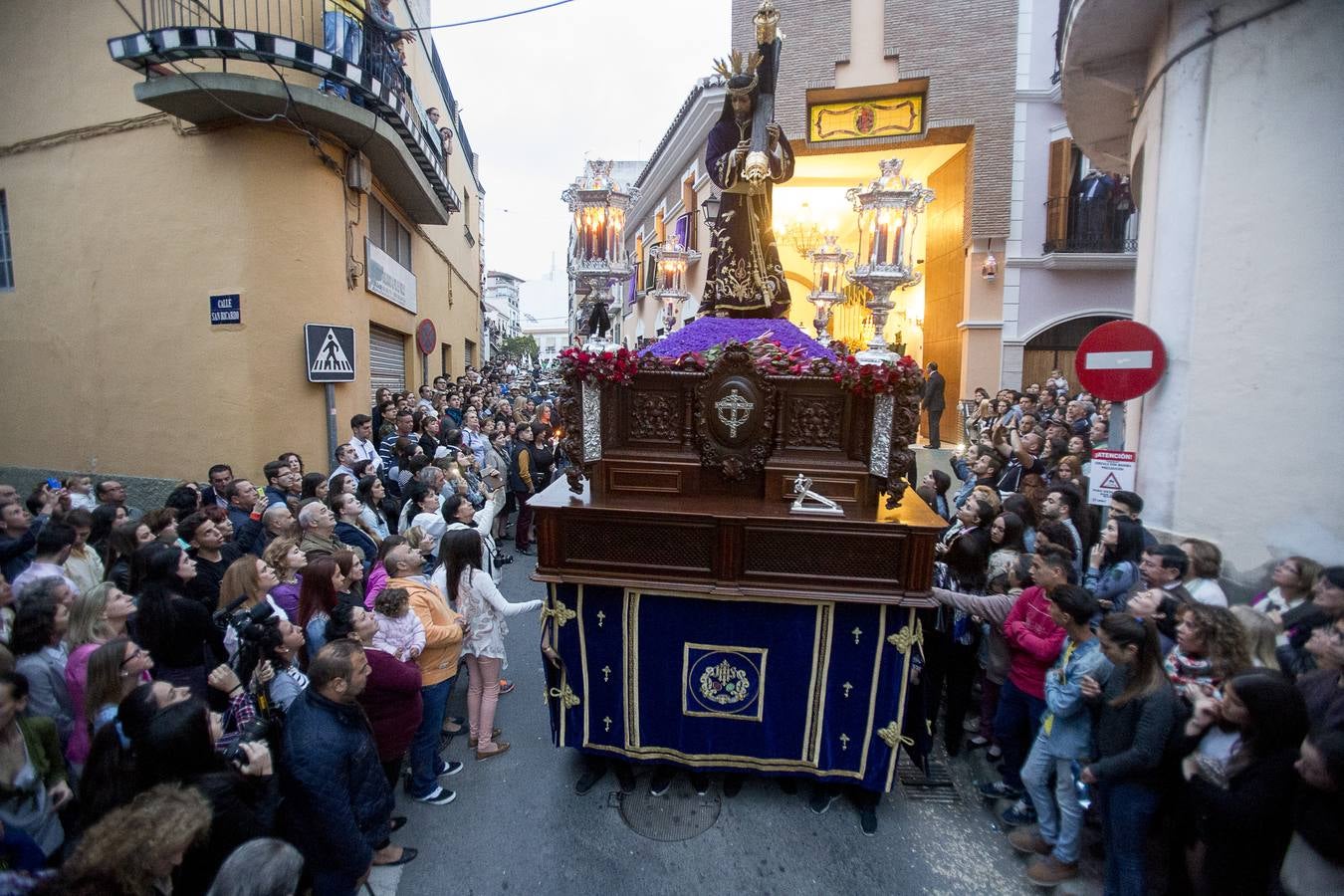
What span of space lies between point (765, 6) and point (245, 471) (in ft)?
25.9

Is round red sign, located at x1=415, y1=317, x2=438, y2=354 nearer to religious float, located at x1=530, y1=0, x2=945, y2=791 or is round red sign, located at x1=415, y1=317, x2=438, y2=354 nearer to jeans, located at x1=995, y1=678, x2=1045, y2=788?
religious float, located at x1=530, y1=0, x2=945, y2=791

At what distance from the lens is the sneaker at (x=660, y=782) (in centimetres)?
423

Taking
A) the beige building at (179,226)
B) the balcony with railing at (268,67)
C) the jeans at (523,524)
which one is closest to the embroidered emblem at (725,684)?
the jeans at (523,524)

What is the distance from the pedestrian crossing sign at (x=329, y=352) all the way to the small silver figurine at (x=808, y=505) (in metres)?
7.43

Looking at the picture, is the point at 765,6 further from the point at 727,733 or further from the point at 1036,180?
the point at 1036,180

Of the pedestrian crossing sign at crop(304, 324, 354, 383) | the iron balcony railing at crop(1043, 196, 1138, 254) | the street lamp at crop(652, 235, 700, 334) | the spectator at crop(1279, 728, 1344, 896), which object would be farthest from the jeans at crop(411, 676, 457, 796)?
the iron balcony railing at crop(1043, 196, 1138, 254)

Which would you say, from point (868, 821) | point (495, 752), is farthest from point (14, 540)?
point (868, 821)

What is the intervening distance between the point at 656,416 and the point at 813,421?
38.4 inches

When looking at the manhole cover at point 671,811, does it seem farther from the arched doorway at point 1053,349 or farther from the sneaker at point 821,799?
the arched doorway at point 1053,349

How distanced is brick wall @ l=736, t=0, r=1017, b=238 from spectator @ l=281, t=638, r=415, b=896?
14.4m

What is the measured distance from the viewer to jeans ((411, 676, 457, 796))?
4.08 metres

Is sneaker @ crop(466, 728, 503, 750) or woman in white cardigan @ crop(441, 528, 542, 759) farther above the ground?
woman in white cardigan @ crop(441, 528, 542, 759)

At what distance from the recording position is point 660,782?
4285 mm

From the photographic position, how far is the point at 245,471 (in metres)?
8.52
